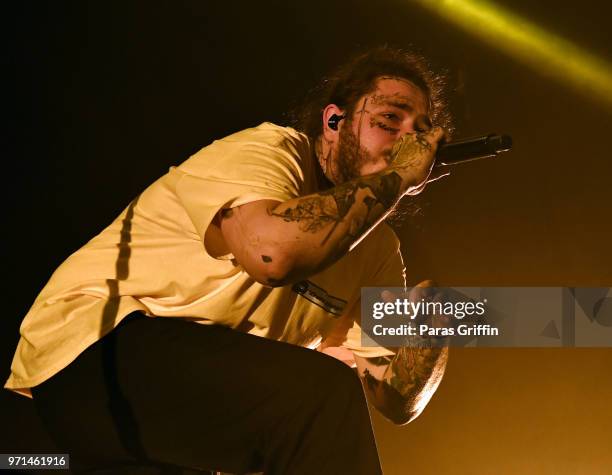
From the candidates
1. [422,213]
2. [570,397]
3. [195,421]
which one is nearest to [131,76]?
[422,213]

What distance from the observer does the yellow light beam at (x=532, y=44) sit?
2.11 meters

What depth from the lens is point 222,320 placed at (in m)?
0.97

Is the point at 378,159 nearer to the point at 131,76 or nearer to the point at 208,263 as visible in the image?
the point at 208,263

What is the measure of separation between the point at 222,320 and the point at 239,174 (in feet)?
0.69

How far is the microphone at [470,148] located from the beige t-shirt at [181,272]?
0.21m

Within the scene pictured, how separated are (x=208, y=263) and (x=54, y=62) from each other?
3.40ft

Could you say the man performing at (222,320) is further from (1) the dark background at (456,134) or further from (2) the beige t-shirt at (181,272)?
(1) the dark background at (456,134)

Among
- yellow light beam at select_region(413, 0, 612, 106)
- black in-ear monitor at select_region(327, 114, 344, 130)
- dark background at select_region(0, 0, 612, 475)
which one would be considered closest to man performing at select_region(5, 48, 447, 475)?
black in-ear monitor at select_region(327, 114, 344, 130)

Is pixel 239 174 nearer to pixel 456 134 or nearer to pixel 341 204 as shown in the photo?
pixel 341 204

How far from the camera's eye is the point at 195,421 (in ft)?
2.77

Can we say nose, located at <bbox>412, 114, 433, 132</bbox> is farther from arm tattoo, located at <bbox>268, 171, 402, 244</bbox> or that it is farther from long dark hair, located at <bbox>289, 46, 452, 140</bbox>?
arm tattoo, located at <bbox>268, 171, 402, 244</bbox>

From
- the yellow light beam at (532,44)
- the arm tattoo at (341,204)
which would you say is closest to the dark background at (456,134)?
the yellow light beam at (532,44)

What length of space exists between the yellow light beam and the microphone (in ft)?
3.70

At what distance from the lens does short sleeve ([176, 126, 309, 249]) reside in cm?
87
